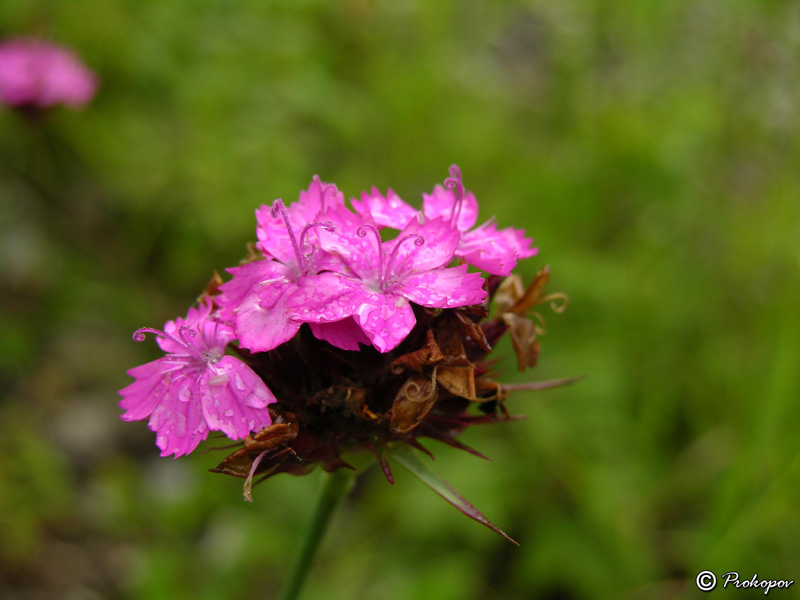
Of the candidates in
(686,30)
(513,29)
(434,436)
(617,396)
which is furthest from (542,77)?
(434,436)

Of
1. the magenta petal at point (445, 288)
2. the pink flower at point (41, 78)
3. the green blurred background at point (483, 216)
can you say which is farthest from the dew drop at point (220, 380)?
the pink flower at point (41, 78)

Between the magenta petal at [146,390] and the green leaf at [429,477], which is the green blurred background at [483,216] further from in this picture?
the magenta petal at [146,390]

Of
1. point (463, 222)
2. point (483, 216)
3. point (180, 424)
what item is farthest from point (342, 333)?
point (483, 216)

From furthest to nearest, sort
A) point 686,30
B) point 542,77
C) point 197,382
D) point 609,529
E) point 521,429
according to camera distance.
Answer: point 542,77
point 686,30
point 521,429
point 609,529
point 197,382

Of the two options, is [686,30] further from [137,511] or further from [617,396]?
[137,511]

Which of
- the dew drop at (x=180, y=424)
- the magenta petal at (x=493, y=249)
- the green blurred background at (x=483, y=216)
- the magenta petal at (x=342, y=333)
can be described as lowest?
the green blurred background at (x=483, y=216)

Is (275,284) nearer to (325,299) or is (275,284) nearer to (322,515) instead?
(325,299)
